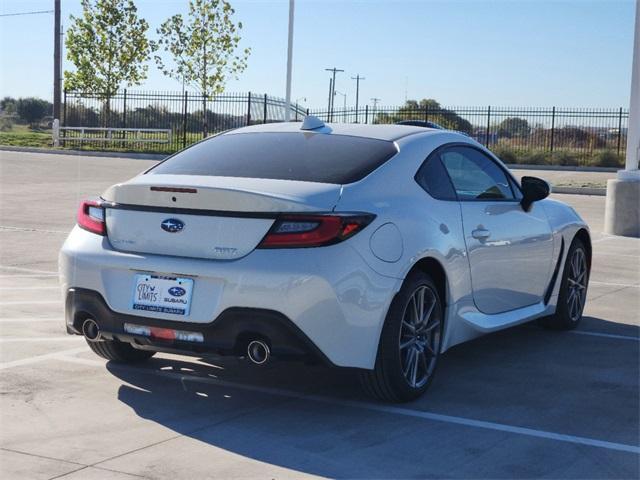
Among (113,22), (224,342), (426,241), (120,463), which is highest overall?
(113,22)

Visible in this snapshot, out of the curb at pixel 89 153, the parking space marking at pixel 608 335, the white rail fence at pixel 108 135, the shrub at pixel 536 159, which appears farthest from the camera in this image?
the white rail fence at pixel 108 135

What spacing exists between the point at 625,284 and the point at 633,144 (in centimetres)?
588

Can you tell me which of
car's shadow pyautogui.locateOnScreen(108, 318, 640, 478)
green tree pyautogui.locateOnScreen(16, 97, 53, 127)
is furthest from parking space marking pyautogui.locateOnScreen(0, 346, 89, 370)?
green tree pyautogui.locateOnScreen(16, 97, 53, 127)

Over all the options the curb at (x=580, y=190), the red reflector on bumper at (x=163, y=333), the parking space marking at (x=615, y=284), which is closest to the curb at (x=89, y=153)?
the curb at (x=580, y=190)

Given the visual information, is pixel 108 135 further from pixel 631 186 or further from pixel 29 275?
pixel 29 275

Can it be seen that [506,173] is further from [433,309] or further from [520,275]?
[433,309]

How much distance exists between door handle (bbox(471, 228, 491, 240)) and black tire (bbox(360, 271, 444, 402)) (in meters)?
0.59

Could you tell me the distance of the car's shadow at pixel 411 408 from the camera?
15.8ft

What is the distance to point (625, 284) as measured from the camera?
35.4ft

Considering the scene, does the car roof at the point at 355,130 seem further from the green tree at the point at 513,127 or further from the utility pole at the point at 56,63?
the utility pole at the point at 56,63

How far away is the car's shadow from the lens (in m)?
4.82

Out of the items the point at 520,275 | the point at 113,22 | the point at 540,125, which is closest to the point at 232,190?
the point at 520,275

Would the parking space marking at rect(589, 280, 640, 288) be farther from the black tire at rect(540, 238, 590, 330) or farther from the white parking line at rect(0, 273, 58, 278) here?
the white parking line at rect(0, 273, 58, 278)

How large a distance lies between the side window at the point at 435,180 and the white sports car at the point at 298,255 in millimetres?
12
